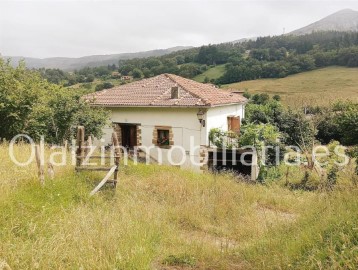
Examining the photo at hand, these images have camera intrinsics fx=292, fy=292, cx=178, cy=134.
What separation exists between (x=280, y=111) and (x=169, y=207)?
20.3 meters

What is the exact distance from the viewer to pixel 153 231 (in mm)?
4758

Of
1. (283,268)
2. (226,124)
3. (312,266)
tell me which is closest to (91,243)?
(283,268)

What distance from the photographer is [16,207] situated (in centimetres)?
489

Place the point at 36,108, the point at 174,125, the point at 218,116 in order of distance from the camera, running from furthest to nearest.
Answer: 1. the point at 218,116
2. the point at 174,125
3. the point at 36,108

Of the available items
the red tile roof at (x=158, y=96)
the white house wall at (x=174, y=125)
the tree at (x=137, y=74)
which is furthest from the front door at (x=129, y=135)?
the tree at (x=137, y=74)

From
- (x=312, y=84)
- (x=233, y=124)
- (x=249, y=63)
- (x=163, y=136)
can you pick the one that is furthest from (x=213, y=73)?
(x=163, y=136)

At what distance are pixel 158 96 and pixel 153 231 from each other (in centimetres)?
1222

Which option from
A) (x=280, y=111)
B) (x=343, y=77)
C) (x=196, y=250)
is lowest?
(x=196, y=250)

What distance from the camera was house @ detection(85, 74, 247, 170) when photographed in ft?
48.4

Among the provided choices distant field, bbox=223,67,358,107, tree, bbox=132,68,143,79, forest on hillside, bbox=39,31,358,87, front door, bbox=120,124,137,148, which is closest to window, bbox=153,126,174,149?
front door, bbox=120,124,137,148

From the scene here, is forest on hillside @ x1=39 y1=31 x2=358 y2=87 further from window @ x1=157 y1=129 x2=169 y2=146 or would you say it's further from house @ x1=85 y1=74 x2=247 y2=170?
window @ x1=157 y1=129 x2=169 y2=146

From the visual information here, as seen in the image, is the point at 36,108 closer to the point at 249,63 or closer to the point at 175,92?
the point at 175,92

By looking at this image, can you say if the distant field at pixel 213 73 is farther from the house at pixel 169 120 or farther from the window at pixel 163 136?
the window at pixel 163 136

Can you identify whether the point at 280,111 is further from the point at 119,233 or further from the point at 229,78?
the point at 229,78
